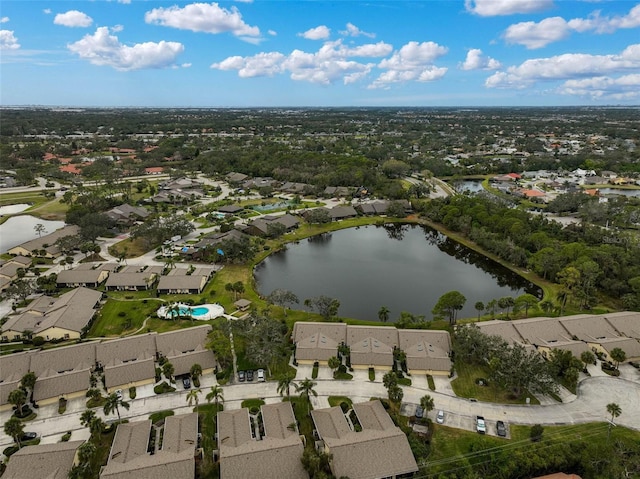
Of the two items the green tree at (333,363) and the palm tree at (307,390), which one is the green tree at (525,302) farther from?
the palm tree at (307,390)

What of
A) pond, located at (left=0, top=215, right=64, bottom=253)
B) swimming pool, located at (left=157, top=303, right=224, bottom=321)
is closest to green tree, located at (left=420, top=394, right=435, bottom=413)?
swimming pool, located at (left=157, top=303, right=224, bottom=321)

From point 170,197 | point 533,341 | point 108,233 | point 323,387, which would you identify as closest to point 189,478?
point 323,387

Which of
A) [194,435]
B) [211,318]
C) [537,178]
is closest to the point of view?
[194,435]

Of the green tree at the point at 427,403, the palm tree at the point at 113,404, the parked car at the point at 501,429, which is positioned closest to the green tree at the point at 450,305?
the parked car at the point at 501,429

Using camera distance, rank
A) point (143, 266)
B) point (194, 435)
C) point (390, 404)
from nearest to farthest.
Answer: point (194, 435) → point (390, 404) → point (143, 266)

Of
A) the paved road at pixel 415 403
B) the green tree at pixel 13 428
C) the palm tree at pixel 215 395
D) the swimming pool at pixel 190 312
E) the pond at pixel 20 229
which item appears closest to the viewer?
the green tree at pixel 13 428

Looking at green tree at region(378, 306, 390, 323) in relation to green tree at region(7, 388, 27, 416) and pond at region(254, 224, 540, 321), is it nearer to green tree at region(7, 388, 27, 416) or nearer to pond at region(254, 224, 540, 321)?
pond at region(254, 224, 540, 321)

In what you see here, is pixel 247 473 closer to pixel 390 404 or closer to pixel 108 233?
pixel 390 404
